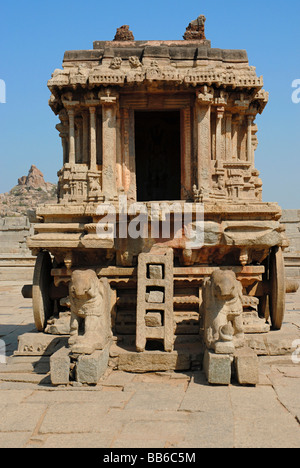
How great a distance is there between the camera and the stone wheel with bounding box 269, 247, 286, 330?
6.01 meters

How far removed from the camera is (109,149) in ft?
20.6

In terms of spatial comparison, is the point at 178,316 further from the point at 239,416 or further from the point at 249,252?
the point at 239,416

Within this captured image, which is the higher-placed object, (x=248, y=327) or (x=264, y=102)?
(x=264, y=102)

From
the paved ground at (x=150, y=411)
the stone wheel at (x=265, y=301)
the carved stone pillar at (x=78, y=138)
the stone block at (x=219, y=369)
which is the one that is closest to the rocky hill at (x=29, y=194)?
the carved stone pillar at (x=78, y=138)

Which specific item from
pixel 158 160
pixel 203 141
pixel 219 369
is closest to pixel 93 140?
pixel 203 141

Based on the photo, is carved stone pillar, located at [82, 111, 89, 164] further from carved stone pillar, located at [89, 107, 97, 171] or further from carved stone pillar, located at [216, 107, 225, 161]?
carved stone pillar, located at [216, 107, 225, 161]

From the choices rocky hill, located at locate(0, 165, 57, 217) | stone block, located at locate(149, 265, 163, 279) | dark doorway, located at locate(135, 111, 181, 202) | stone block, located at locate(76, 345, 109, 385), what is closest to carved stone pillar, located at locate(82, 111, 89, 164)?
stone block, located at locate(149, 265, 163, 279)

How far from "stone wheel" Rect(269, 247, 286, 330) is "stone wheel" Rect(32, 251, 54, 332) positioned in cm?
298

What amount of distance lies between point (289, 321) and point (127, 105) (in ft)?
16.0

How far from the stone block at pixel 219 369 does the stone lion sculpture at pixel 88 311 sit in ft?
3.83

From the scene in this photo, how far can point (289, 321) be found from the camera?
858 cm

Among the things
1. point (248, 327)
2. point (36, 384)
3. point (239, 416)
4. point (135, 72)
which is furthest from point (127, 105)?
point (239, 416)

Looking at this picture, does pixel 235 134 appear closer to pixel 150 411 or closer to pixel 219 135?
pixel 219 135
